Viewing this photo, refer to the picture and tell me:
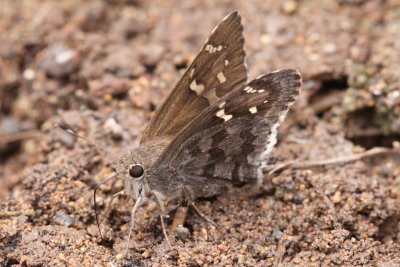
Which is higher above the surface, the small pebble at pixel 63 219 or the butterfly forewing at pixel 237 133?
the butterfly forewing at pixel 237 133

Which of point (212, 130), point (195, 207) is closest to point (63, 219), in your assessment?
point (195, 207)

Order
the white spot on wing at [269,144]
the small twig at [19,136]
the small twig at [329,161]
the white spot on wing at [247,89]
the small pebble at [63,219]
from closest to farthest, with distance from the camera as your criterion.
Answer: the white spot on wing at [247,89], the white spot on wing at [269,144], the small pebble at [63,219], the small twig at [329,161], the small twig at [19,136]

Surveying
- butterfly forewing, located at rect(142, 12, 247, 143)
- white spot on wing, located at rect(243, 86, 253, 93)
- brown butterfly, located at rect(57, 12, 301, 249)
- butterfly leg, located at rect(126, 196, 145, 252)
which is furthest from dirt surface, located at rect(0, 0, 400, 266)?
white spot on wing, located at rect(243, 86, 253, 93)

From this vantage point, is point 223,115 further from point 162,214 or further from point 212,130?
point 162,214

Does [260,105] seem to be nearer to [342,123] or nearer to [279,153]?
[279,153]

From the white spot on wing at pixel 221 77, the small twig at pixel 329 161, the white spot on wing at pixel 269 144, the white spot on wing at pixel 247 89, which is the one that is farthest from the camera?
the small twig at pixel 329 161

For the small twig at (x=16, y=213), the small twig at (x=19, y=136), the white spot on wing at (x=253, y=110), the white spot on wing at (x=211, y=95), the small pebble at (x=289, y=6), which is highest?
the small pebble at (x=289, y=6)

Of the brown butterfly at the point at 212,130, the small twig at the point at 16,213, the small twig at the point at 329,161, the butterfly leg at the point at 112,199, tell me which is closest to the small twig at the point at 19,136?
the small twig at the point at 16,213

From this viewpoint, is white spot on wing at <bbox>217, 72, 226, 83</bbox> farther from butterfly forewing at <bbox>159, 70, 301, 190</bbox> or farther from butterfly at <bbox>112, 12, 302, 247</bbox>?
butterfly forewing at <bbox>159, 70, 301, 190</bbox>

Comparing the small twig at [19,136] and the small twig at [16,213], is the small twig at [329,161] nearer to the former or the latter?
the small twig at [16,213]
